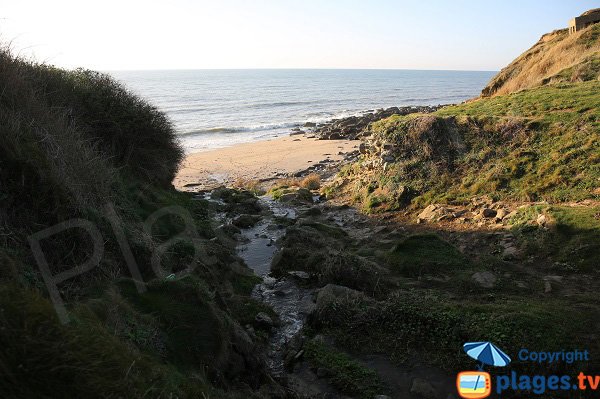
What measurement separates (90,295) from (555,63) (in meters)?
33.7

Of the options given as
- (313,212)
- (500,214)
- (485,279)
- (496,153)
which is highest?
(496,153)

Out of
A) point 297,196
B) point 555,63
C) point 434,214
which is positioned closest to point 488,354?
point 434,214

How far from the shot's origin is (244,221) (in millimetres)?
19234

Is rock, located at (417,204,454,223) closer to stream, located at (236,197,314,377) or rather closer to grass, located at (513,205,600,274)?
grass, located at (513,205,600,274)

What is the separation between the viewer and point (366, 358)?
8.49 m

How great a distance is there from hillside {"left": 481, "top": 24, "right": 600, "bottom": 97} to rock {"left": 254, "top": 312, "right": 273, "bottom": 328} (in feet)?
79.0

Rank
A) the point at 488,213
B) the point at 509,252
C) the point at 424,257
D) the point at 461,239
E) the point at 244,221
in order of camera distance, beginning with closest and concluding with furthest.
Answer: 1. the point at 424,257
2. the point at 509,252
3. the point at 461,239
4. the point at 488,213
5. the point at 244,221

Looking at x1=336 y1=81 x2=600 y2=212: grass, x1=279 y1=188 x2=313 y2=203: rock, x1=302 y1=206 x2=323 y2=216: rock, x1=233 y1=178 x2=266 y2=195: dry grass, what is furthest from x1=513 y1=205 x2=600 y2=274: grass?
x1=233 y1=178 x2=266 y2=195: dry grass

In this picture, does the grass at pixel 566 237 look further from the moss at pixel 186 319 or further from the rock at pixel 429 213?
the moss at pixel 186 319

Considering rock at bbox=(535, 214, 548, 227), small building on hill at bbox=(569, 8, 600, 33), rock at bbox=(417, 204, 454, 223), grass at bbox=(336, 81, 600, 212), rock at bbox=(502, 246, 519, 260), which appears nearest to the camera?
rock at bbox=(502, 246, 519, 260)

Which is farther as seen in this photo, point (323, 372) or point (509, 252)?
point (509, 252)

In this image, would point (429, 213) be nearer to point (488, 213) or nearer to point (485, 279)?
point (488, 213)

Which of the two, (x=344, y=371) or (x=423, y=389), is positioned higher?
(x=344, y=371)

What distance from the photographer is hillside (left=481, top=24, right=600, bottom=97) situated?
84.0ft
